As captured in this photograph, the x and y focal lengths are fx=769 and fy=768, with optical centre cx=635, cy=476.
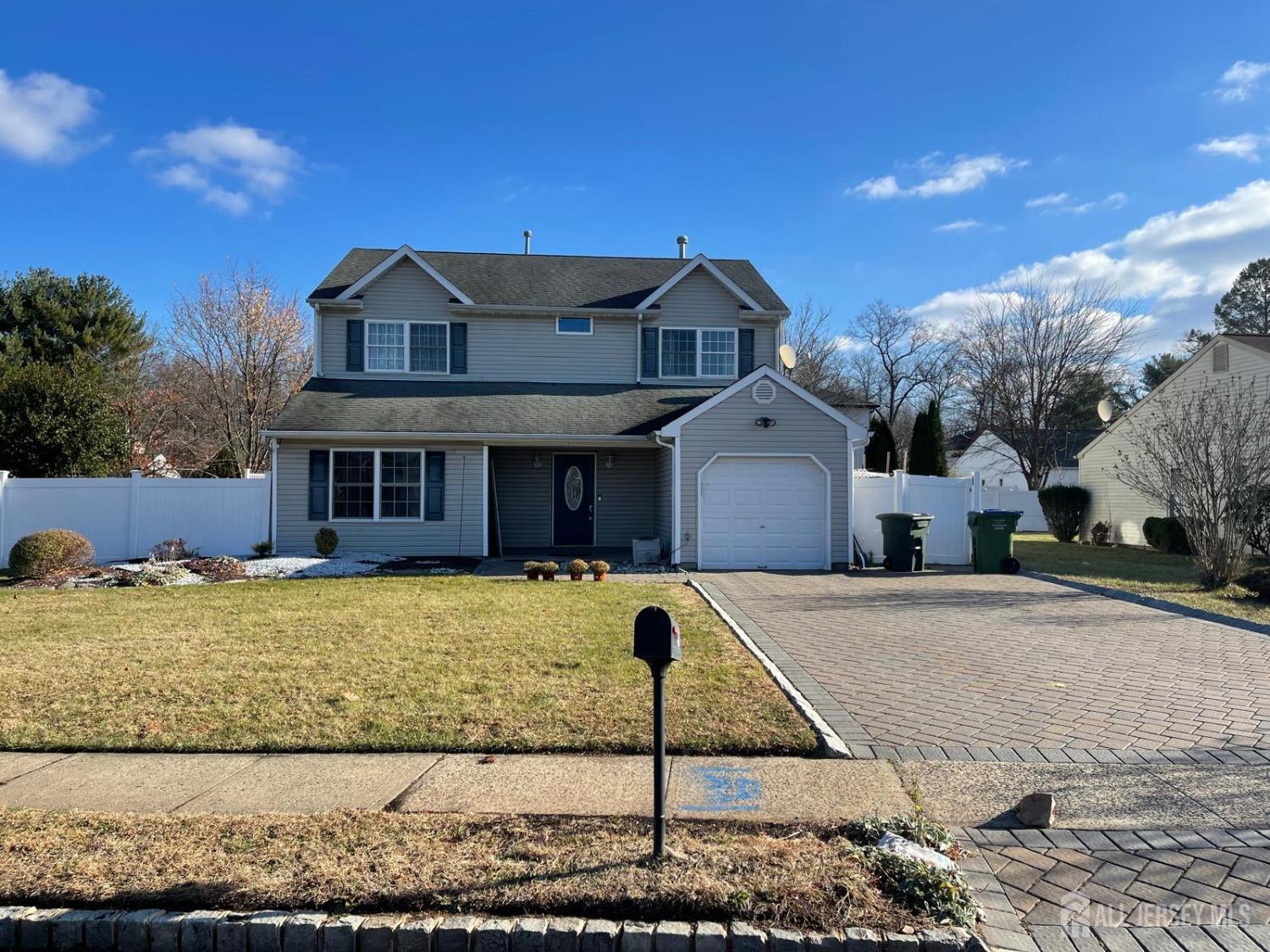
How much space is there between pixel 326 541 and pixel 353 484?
1519mm

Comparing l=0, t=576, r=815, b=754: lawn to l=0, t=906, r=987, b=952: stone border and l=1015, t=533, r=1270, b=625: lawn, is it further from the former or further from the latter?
l=1015, t=533, r=1270, b=625: lawn

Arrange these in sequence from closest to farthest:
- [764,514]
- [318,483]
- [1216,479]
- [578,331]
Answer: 1. [1216,479]
2. [764,514]
3. [318,483]
4. [578,331]

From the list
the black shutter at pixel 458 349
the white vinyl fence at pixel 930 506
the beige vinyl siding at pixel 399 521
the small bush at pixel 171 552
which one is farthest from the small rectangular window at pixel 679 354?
the small bush at pixel 171 552

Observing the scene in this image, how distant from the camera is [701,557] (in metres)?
15.9

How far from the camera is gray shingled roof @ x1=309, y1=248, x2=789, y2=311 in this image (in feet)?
65.7

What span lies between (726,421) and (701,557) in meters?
2.87

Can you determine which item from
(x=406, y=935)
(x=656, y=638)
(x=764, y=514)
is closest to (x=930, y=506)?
(x=764, y=514)

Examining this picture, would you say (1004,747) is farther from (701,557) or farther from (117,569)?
(117,569)

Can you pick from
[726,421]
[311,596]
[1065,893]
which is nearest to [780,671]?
[1065,893]

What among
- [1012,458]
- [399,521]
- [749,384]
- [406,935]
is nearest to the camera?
[406,935]

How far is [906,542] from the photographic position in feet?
52.3

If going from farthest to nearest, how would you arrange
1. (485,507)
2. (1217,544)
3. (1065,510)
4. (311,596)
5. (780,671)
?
(1065,510), (485,507), (1217,544), (311,596), (780,671)

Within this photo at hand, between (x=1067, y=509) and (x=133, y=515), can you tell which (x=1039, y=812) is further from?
(x=1067, y=509)

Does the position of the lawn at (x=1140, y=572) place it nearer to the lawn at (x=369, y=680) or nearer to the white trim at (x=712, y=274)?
the lawn at (x=369, y=680)
